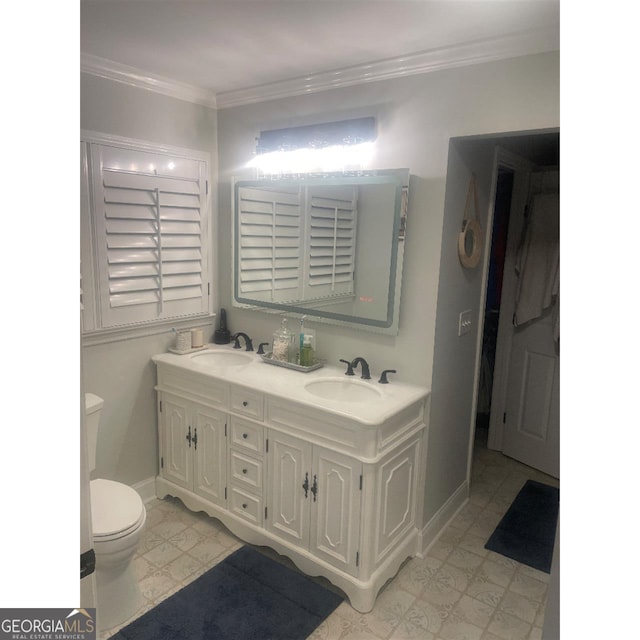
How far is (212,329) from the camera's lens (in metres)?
3.00

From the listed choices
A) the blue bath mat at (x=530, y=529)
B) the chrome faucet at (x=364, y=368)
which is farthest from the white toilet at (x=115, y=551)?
the blue bath mat at (x=530, y=529)

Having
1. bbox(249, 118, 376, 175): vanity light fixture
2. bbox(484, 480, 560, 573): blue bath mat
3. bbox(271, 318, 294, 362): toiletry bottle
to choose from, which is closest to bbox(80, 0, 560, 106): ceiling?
bbox(249, 118, 376, 175): vanity light fixture

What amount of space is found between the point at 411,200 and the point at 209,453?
5.31ft

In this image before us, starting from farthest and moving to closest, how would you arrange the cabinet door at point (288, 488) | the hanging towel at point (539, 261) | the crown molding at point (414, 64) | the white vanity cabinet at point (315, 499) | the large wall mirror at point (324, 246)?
1. the hanging towel at point (539, 261)
2. the large wall mirror at point (324, 246)
3. the cabinet door at point (288, 488)
4. the white vanity cabinet at point (315, 499)
5. the crown molding at point (414, 64)

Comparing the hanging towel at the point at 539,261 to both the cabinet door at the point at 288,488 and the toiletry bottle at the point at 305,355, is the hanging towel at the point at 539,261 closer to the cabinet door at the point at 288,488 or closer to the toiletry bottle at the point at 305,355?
the toiletry bottle at the point at 305,355

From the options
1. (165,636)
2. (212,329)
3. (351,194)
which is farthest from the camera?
(212,329)

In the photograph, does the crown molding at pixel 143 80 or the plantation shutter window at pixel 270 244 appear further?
the plantation shutter window at pixel 270 244

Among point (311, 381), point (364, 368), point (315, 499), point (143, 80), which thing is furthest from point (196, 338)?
point (143, 80)

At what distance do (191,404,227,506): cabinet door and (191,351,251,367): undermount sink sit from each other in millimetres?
278

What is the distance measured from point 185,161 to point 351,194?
3.19 feet

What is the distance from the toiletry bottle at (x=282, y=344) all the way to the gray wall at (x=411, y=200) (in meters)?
0.15

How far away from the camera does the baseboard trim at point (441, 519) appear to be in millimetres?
2404
